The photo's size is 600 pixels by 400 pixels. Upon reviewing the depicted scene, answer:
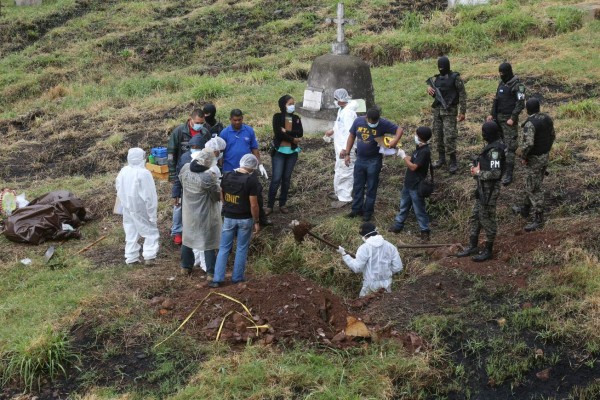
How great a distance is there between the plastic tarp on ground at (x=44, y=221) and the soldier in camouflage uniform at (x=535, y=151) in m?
5.64

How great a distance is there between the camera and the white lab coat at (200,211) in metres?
7.52

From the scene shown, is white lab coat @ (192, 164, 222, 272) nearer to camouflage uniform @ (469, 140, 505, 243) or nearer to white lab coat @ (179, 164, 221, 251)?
white lab coat @ (179, 164, 221, 251)

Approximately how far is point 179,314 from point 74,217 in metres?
3.54

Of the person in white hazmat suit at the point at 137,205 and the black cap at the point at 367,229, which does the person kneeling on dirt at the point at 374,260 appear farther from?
the person in white hazmat suit at the point at 137,205

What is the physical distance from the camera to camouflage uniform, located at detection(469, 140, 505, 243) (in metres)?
7.24

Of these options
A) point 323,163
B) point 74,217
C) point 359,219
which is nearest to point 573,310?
point 359,219

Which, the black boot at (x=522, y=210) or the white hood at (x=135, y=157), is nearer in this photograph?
the white hood at (x=135, y=157)

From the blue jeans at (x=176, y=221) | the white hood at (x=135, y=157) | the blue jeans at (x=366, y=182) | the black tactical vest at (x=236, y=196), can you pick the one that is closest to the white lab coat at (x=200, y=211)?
the black tactical vest at (x=236, y=196)

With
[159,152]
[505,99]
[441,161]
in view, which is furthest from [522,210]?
[159,152]

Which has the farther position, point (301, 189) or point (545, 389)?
point (301, 189)

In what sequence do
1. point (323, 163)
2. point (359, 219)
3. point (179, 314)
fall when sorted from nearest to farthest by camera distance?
point (179, 314) < point (359, 219) < point (323, 163)

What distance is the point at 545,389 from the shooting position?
5758 millimetres

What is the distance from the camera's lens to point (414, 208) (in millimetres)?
8438

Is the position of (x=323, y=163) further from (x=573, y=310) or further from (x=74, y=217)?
(x=573, y=310)
